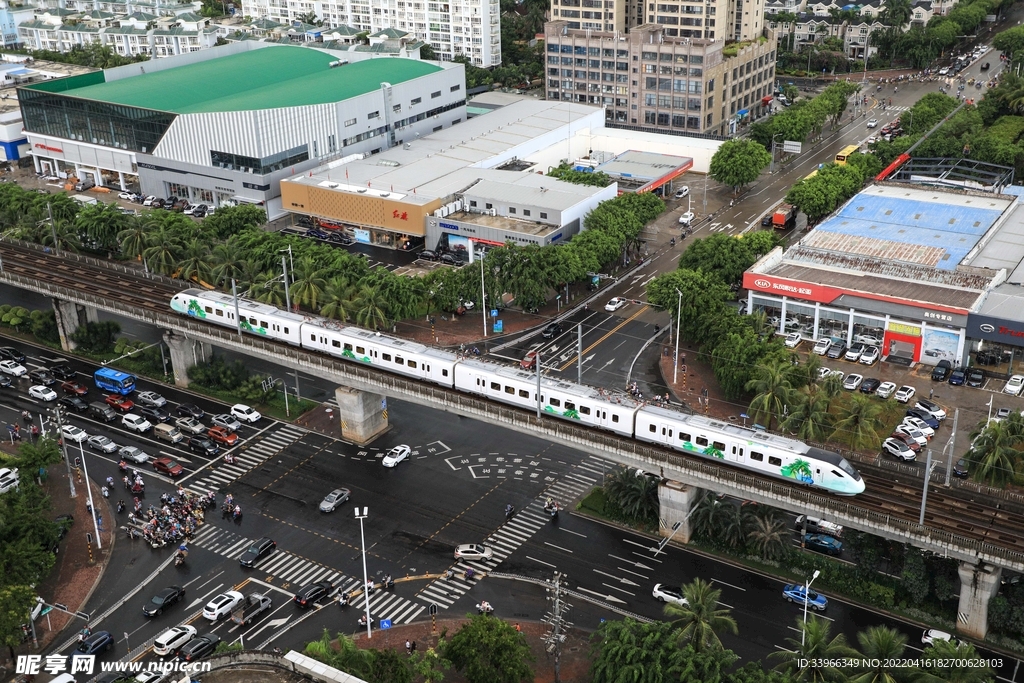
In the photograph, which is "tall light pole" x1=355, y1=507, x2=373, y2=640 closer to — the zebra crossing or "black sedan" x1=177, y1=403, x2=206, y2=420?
the zebra crossing

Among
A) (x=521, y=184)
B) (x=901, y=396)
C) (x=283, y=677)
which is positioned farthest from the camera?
(x=521, y=184)

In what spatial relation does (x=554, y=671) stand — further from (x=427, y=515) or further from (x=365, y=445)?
(x=365, y=445)

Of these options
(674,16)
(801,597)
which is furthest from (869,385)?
(674,16)

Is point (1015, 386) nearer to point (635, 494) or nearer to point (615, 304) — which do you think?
point (615, 304)

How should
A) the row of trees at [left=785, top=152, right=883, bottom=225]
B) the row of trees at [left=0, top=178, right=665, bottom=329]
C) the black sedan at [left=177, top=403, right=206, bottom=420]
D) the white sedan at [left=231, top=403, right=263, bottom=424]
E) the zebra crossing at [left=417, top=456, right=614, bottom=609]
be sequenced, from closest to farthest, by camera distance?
the zebra crossing at [left=417, top=456, right=614, bottom=609], the white sedan at [left=231, top=403, right=263, bottom=424], the black sedan at [left=177, top=403, right=206, bottom=420], the row of trees at [left=0, top=178, right=665, bottom=329], the row of trees at [left=785, top=152, right=883, bottom=225]

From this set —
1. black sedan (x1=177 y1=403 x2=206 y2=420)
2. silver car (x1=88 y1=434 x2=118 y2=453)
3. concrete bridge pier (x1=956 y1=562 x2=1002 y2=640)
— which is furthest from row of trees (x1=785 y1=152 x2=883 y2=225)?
silver car (x1=88 y1=434 x2=118 y2=453)

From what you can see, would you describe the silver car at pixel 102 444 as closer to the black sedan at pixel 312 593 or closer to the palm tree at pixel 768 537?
the black sedan at pixel 312 593

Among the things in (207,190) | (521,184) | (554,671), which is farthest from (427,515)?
(207,190)
